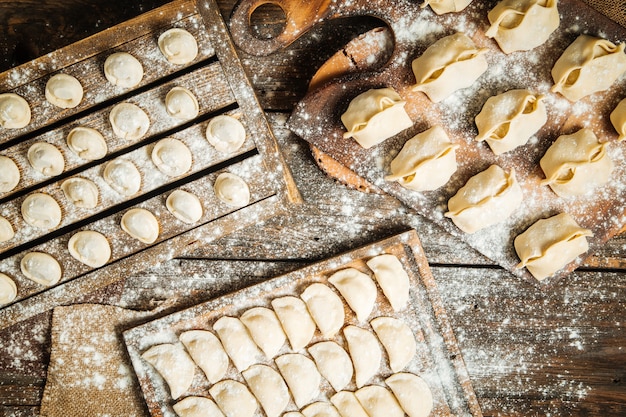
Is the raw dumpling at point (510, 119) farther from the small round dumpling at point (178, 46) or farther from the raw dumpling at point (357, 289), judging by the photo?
the small round dumpling at point (178, 46)

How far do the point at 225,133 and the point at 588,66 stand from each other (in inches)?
41.3

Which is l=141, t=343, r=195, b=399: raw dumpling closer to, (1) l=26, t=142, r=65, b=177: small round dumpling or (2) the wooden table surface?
(2) the wooden table surface

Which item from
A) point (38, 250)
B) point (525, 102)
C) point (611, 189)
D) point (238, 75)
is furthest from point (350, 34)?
point (38, 250)

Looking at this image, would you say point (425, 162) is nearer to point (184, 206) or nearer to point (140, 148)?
point (184, 206)

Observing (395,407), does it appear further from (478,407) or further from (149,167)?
(149,167)

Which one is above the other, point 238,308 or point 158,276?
point 158,276

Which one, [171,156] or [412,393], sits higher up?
[171,156]

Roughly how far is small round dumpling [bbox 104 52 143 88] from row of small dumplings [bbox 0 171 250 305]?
1.16ft

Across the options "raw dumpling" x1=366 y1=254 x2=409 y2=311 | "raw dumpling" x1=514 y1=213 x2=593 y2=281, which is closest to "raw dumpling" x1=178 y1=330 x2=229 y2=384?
"raw dumpling" x1=366 y1=254 x2=409 y2=311

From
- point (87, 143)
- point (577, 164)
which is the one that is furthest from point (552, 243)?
point (87, 143)

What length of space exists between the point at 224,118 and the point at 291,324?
66cm

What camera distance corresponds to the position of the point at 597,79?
138cm

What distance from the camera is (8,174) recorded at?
1422 mm

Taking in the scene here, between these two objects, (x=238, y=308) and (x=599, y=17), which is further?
(x=238, y=308)
